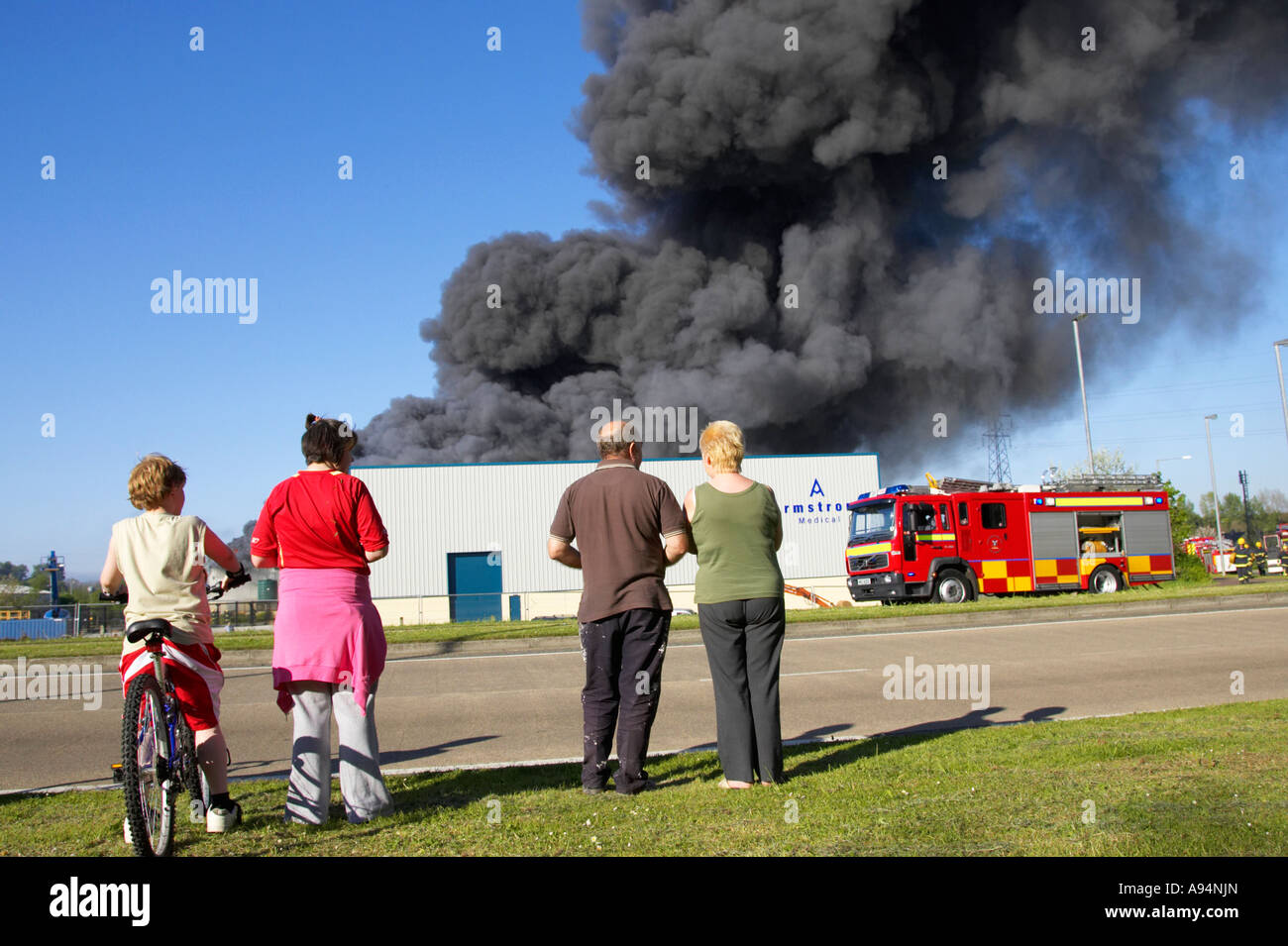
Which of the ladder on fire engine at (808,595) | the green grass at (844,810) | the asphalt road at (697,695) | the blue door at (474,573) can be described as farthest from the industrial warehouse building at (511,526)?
the green grass at (844,810)

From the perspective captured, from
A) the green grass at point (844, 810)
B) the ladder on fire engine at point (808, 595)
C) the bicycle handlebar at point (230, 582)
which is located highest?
the bicycle handlebar at point (230, 582)

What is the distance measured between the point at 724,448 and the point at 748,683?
Result: 1014 mm

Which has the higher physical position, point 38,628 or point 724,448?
point 724,448

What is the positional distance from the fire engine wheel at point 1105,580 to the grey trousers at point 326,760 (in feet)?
67.1

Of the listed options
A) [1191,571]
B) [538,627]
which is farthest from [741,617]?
[1191,571]

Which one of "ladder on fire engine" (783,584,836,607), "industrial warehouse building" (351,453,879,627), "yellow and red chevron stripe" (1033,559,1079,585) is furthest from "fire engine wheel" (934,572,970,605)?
"industrial warehouse building" (351,453,879,627)

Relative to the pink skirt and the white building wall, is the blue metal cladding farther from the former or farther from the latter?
the pink skirt

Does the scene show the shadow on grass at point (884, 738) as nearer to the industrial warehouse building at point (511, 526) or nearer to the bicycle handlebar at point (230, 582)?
the bicycle handlebar at point (230, 582)

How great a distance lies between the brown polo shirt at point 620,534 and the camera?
4090 mm

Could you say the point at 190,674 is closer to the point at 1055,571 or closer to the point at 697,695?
the point at 697,695

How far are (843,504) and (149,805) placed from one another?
25.4 m

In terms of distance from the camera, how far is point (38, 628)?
2162cm

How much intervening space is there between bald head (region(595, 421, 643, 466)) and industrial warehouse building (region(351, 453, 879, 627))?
21.1 metres

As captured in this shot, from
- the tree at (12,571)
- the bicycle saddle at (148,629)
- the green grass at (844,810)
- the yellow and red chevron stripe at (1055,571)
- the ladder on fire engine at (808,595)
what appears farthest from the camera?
the tree at (12,571)
